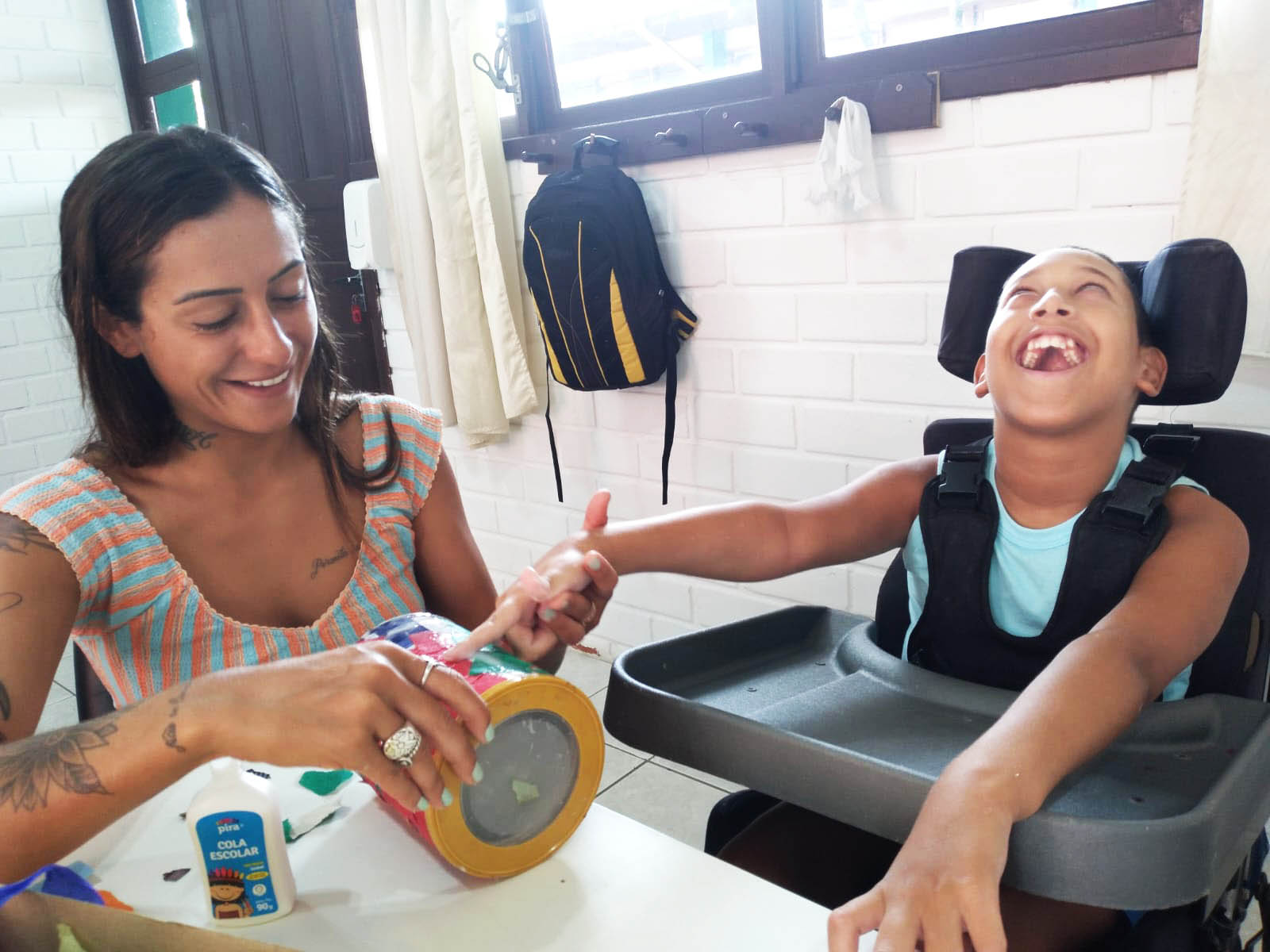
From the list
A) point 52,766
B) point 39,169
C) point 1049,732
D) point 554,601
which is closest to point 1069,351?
point 1049,732

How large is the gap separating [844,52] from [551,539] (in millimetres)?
1497

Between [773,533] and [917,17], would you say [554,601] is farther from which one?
[917,17]

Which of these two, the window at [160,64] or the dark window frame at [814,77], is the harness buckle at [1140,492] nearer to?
the dark window frame at [814,77]

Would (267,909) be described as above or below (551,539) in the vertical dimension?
above

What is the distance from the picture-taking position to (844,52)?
1991mm

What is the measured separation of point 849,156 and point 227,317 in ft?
3.97

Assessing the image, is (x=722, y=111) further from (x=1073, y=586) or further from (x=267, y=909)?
(x=267, y=909)

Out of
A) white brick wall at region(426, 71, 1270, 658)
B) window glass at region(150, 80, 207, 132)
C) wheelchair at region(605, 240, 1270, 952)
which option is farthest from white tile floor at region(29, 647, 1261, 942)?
window glass at region(150, 80, 207, 132)

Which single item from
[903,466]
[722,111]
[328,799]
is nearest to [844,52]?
[722,111]

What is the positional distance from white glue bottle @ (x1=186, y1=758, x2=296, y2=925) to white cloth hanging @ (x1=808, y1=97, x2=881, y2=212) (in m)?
1.54

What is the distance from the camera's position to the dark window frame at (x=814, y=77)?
5.23 ft

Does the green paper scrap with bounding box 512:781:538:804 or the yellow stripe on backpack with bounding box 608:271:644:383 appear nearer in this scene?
the green paper scrap with bounding box 512:781:538:804

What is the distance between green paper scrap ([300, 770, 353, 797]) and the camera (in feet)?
2.98

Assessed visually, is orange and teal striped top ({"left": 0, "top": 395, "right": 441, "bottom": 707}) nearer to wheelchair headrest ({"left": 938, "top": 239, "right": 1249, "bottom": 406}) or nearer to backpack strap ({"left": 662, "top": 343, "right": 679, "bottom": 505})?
wheelchair headrest ({"left": 938, "top": 239, "right": 1249, "bottom": 406})
